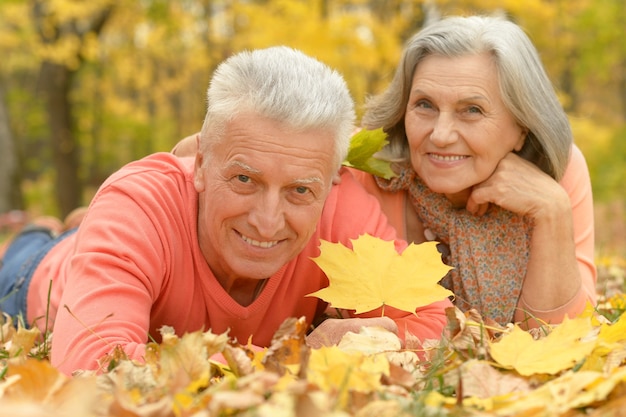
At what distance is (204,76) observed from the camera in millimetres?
14281

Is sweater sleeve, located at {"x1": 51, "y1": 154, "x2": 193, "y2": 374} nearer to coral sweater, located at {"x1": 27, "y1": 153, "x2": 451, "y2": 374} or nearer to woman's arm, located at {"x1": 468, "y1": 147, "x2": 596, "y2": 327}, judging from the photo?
coral sweater, located at {"x1": 27, "y1": 153, "x2": 451, "y2": 374}

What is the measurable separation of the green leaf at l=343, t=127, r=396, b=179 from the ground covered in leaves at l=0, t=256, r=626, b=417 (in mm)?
1025

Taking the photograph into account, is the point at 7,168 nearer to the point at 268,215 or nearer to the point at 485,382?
the point at 268,215

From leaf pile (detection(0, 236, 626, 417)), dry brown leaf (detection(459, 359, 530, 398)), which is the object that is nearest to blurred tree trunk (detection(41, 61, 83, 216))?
leaf pile (detection(0, 236, 626, 417))

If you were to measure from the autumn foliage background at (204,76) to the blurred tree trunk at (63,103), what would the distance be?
0.02m

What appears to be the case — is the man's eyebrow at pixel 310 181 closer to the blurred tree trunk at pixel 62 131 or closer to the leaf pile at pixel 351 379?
the leaf pile at pixel 351 379

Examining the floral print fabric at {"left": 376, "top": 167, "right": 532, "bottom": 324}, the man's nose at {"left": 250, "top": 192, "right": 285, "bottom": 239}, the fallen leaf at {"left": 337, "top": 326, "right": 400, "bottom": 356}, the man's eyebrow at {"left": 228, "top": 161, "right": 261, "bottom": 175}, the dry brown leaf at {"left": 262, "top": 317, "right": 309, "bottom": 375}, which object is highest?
the man's eyebrow at {"left": 228, "top": 161, "right": 261, "bottom": 175}

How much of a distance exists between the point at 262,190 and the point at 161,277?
417 millimetres

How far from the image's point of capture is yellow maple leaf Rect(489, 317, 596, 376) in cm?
167

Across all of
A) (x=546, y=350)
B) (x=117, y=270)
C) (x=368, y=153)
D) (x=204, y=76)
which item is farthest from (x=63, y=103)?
(x=546, y=350)

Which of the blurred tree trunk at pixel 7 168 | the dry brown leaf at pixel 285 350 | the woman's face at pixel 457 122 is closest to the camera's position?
the dry brown leaf at pixel 285 350

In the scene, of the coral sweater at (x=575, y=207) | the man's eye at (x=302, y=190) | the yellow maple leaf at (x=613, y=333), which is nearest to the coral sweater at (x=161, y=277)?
the man's eye at (x=302, y=190)

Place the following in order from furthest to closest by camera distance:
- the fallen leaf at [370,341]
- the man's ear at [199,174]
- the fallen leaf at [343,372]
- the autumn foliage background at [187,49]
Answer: the autumn foliage background at [187,49], the man's ear at [199,174], the fallen leaf at [370,341], the fallen leaf at [343,372]

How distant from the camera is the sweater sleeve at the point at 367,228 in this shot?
7.61ft
